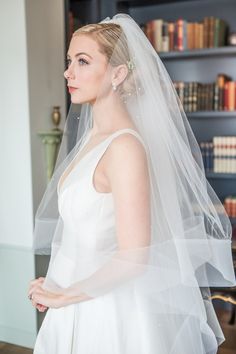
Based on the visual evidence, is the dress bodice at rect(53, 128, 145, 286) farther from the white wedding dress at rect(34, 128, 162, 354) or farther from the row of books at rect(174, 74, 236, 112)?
the row of books at rect(174, 74, 236, 112)

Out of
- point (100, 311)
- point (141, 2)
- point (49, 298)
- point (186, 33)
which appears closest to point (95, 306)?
point (100, 311)

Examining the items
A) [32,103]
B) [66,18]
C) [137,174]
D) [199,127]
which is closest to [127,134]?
[137,174]

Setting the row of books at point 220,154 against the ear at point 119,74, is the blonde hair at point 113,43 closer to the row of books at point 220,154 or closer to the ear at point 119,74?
the ear at point 119,74

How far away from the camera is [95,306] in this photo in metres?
1.21

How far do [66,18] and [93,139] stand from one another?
207cm

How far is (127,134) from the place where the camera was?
108 cm

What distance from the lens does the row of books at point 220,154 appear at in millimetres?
3316

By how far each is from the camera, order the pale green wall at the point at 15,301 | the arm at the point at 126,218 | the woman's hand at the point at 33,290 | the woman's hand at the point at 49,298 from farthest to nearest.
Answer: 1. the pale green wall at the point at 15,301
2. the woman's hand at the point at 33,290
3. the woman's hand at the point at 49,298
4. the arm at the point at 126,218

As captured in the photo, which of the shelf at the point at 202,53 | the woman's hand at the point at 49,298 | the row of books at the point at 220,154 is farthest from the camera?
the row of books at the point at 220,154

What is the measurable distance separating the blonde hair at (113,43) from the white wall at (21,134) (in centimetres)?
159

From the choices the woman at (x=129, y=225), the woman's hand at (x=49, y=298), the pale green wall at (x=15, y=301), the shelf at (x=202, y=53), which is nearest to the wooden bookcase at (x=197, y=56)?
the shelf at (x=202, y=53)

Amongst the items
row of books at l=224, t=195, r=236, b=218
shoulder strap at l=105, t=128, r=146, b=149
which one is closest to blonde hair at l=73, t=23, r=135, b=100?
shoulder strap at l=105, t=128, r=146, b=149

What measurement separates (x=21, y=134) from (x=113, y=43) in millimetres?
1690

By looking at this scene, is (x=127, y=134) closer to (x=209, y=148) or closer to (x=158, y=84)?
(x=158, y=84)
